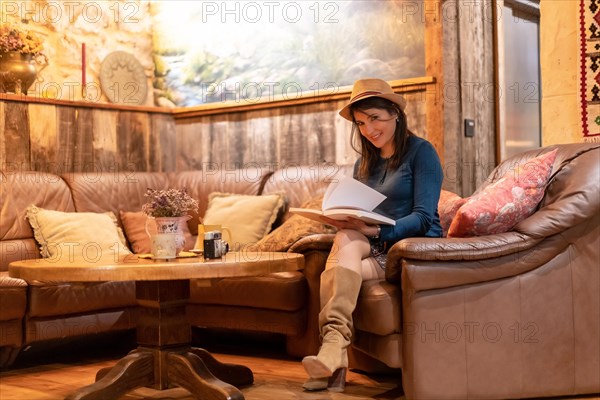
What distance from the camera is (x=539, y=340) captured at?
2.83 m

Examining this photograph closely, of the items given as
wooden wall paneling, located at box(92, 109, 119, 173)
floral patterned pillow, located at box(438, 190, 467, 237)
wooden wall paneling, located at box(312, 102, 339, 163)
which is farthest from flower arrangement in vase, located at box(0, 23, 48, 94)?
floral patterned pillow, located at box(438, 190, 467, 237)

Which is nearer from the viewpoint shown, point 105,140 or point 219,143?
point 105,140

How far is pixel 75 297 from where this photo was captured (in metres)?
3.67

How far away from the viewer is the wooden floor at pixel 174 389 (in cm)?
306

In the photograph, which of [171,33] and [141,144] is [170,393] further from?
[171,33]

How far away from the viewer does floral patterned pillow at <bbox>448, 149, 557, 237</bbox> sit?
114 inches

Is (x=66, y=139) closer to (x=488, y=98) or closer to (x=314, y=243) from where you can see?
(x=314, y=243)

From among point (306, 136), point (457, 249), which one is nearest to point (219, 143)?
point (306, 136)

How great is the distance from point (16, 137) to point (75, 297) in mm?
1311

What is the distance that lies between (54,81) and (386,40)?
2.13 meters

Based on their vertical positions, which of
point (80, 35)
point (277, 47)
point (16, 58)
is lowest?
point (16, 58)

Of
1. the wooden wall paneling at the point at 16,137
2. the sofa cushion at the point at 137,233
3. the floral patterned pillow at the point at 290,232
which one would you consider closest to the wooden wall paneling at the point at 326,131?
the floral patterned pillow at the point at 290,232

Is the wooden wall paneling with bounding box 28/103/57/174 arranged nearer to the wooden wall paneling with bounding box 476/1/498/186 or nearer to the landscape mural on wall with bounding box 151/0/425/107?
the landscape mural on wall with bounding box 151/0/425/107

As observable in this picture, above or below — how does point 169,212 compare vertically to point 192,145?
below
